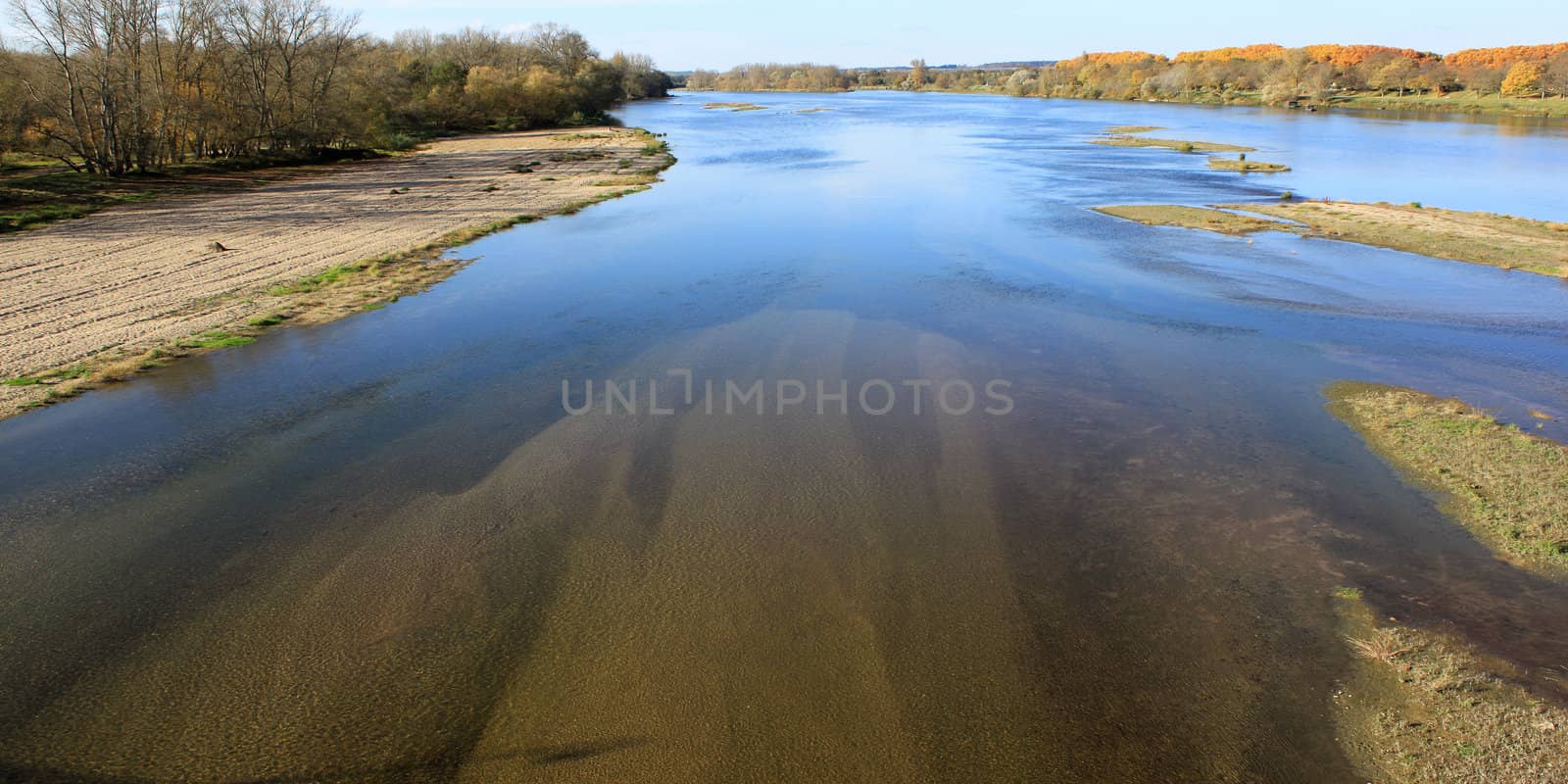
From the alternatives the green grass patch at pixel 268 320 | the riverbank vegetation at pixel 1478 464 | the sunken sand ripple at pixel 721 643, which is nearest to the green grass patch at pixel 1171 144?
the riverbank vegetation at pixel 1478 464

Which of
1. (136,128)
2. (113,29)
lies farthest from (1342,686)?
(113,29)

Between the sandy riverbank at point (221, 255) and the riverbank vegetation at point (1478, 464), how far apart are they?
15.2 metres

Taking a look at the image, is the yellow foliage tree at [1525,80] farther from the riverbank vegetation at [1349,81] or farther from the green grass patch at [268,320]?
the green grass patch at [268,320]

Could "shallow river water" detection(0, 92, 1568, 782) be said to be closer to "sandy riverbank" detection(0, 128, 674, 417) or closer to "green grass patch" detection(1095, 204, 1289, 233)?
"sandy riverbank" detection(0, 128, 674, 417)

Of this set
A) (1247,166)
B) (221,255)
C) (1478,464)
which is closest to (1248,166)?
(1247,166)

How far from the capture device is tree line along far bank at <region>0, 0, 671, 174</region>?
27.6m

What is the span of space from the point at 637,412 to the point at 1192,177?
30213 mm

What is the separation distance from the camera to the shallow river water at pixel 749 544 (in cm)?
497

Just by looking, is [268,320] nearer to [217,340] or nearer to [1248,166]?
[217,340]

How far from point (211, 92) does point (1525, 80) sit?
351ft

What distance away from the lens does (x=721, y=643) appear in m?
5.77

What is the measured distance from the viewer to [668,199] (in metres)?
27.8

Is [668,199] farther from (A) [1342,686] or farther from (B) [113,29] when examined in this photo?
(A) [1342,686]

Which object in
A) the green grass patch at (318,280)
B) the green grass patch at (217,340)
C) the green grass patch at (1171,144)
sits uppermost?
the green grass patch at (1171,144)
